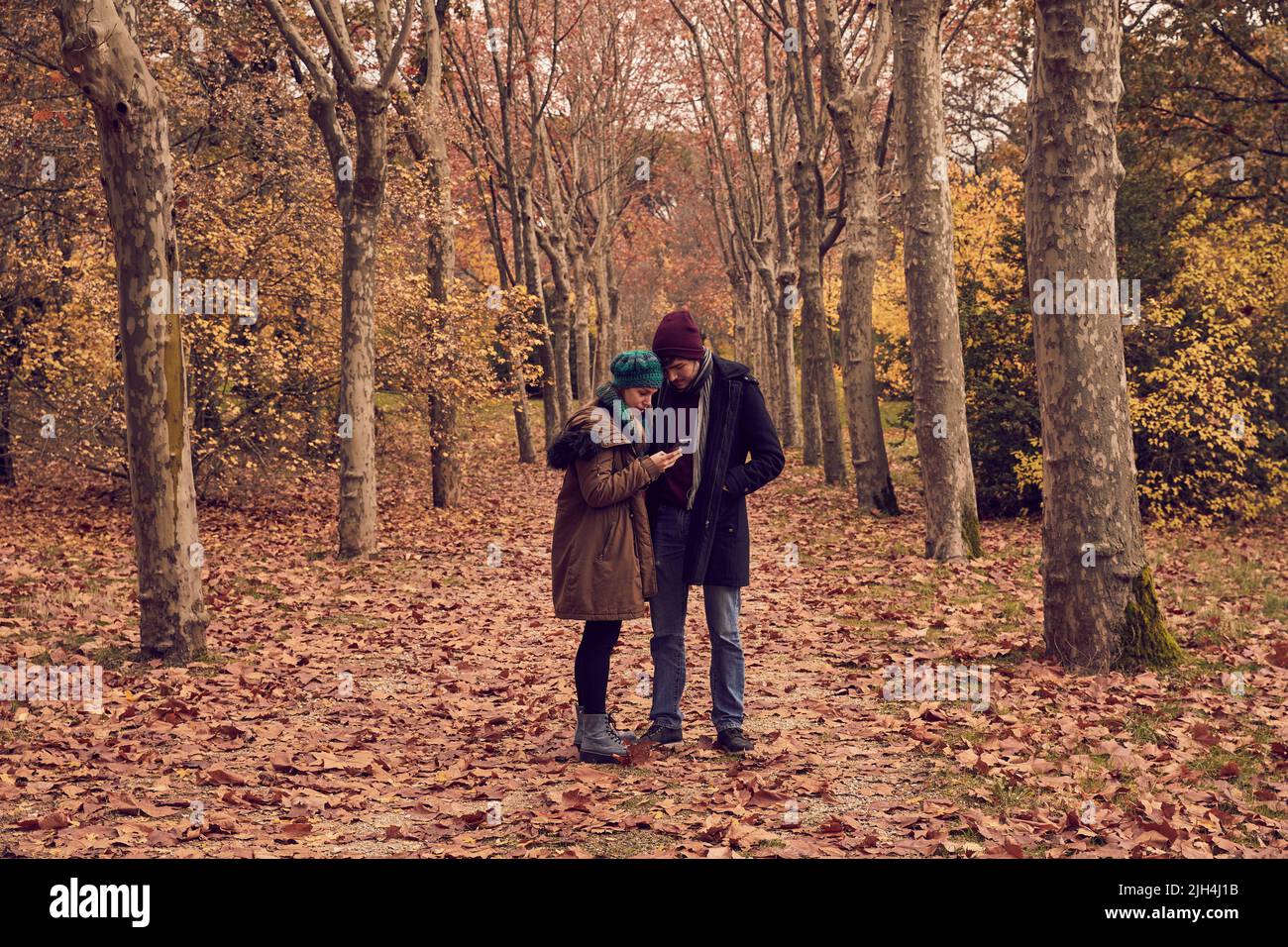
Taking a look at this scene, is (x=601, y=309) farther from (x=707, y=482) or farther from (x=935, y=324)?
(x=707, y=482)

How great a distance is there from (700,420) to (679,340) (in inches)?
16.9

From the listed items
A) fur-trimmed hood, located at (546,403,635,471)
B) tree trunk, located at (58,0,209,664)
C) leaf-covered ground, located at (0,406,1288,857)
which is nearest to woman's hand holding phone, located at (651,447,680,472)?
fur-trimmed hood, located at (546,403,635,471)

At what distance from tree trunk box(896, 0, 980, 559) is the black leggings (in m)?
7.84

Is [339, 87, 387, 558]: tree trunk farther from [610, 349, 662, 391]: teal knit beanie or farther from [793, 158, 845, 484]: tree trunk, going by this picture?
[793, 158, 845, 484]: tree trunk

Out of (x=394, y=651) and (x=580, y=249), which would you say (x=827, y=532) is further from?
(x=580, y=249)

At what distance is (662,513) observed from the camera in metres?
6.28

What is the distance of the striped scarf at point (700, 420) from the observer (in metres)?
6.19

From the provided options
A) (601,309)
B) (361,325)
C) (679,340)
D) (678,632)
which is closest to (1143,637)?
(678,632)

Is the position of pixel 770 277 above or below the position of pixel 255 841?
above

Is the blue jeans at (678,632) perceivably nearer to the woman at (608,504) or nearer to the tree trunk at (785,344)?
the woman at (608,504)

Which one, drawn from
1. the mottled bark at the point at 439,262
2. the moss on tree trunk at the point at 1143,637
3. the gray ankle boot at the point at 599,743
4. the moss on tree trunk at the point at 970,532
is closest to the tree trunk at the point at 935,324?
the moss on tree trunk at the point at 970,532

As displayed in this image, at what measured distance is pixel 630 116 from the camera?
38.1 metres
